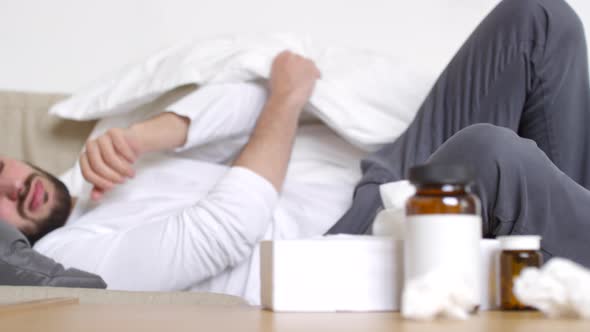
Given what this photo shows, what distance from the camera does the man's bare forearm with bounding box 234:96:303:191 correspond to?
1.36 m

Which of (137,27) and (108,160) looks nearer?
(108,160)

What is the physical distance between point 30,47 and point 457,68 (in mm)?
1133

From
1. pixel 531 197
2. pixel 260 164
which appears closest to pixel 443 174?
pixel 531 197

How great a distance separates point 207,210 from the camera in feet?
4.17

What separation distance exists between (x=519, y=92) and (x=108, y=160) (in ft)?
2.43

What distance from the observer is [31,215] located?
4.71ft

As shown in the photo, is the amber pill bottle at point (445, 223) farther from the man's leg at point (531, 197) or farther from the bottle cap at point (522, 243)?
the man's leg at point (531, 197)

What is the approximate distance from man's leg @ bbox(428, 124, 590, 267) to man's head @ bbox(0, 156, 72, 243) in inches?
37.7

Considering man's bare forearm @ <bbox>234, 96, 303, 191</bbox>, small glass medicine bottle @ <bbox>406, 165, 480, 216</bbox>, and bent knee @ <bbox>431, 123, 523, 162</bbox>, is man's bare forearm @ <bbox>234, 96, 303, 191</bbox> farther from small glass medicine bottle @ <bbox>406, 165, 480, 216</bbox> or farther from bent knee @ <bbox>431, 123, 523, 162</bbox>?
small glass medicine bottle @ <bbox>406, 165, 480, 216</bbox>

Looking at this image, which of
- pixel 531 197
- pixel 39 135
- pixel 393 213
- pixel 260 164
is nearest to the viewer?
pixel 393 213

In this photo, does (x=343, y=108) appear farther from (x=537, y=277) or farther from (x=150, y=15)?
(x=537, y=277)

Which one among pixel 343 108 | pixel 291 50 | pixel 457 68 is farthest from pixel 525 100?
pixel 291 50

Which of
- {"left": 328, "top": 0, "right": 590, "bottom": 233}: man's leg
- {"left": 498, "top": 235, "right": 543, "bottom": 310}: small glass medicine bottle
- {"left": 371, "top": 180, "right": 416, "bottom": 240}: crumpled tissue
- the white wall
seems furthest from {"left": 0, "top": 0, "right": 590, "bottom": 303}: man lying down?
the white wall

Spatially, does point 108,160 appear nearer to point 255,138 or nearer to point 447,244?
point 255,138
